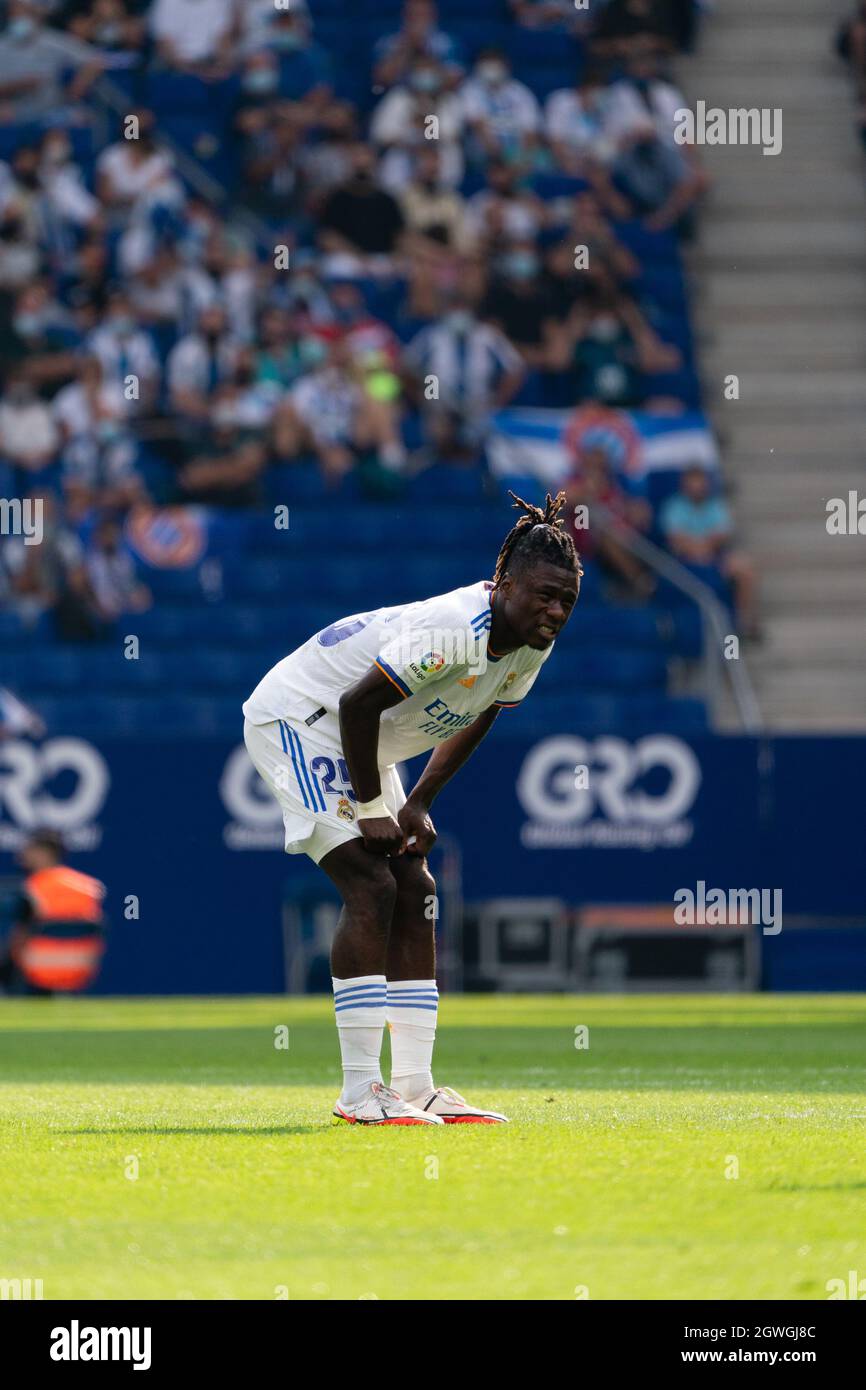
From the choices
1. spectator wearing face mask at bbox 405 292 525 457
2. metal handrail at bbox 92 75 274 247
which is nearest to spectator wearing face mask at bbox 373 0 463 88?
metal handrail at bbox 92 75 274 247

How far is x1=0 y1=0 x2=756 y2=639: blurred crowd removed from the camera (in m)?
22.6

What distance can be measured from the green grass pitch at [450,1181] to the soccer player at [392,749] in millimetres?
384

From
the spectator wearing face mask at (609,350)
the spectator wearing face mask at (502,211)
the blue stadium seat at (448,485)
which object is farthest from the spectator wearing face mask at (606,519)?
the spectator wearing face mask at (502,211)

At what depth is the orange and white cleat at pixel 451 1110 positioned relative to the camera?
8.03m

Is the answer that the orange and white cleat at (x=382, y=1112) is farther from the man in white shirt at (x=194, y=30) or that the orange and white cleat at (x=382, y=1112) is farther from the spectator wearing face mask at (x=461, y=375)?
the man in white shirt at (x=194, y=30)

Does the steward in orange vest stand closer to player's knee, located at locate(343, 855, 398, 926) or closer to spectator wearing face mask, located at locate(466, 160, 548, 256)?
spectator wearing face mask, located at locate(466, 160, 548, 256)

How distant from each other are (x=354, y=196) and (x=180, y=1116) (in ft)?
59.3

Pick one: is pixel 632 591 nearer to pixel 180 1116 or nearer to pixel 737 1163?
pixel 180 1116

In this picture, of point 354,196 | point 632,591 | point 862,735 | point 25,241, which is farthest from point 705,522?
point 25,241

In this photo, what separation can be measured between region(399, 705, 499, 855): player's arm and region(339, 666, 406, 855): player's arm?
13 cm

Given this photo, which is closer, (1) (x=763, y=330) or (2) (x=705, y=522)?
(2) (x=705, y=522)

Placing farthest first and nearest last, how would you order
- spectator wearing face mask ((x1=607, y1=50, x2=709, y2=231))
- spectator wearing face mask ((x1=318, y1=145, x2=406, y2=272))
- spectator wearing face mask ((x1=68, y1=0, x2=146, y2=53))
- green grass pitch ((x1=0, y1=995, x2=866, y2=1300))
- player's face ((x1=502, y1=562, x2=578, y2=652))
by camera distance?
spectator wearing face mask ((x1=68, y1=0, x2=146, y2=53)) < spectator wearing face mask ((x1=607, y1=50, x2=709, y2=231)) < spectator wearing face mask ((x1=318, y1=145, x2=406, y2=272)) < player's face ((x1=502, y1=562, x2=578, y2=652)) < green grass pitch ((x1=0, y1=995, x2=866, y2=1300))
